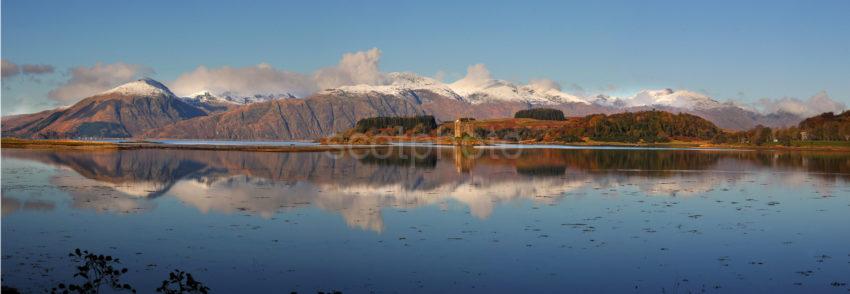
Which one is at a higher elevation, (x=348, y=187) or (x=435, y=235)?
(x=348, y=187)

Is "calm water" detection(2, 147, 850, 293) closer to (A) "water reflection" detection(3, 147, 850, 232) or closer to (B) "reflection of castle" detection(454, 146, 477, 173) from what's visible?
(A) "water reflection" detection(3, 147, 850, 232)

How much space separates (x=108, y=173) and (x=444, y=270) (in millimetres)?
48557

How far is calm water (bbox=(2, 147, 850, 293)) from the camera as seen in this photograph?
20219 millimetres

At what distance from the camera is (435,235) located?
27656mm

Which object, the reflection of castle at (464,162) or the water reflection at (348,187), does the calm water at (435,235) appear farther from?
the reflection of castle at (464,162)

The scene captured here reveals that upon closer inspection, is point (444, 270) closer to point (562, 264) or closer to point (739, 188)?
point (562, 264)

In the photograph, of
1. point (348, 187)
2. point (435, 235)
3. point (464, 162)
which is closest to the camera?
point (435, 235)

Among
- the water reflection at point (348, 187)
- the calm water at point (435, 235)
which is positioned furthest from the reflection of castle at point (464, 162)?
the calm water at point (435, 235)

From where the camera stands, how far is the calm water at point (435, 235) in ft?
66.3

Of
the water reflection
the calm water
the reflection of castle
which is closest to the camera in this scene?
the calm water

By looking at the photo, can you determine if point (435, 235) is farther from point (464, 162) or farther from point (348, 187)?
point (464, 162)

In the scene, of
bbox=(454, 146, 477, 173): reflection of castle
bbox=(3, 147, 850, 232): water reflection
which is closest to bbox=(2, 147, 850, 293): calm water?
bbox=(3, 147, 850, 232): water reflection

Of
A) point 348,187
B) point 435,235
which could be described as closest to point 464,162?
point 348,187

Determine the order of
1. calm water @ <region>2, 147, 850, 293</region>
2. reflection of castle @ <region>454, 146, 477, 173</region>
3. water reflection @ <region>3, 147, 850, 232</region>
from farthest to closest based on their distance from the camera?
reflection of castle @ <region>454, 146, 477, 173</region> < water reflection @ <region>3, 147, 850, 232</region> < calm water @ <region>2, 147, 850, 293</region>
